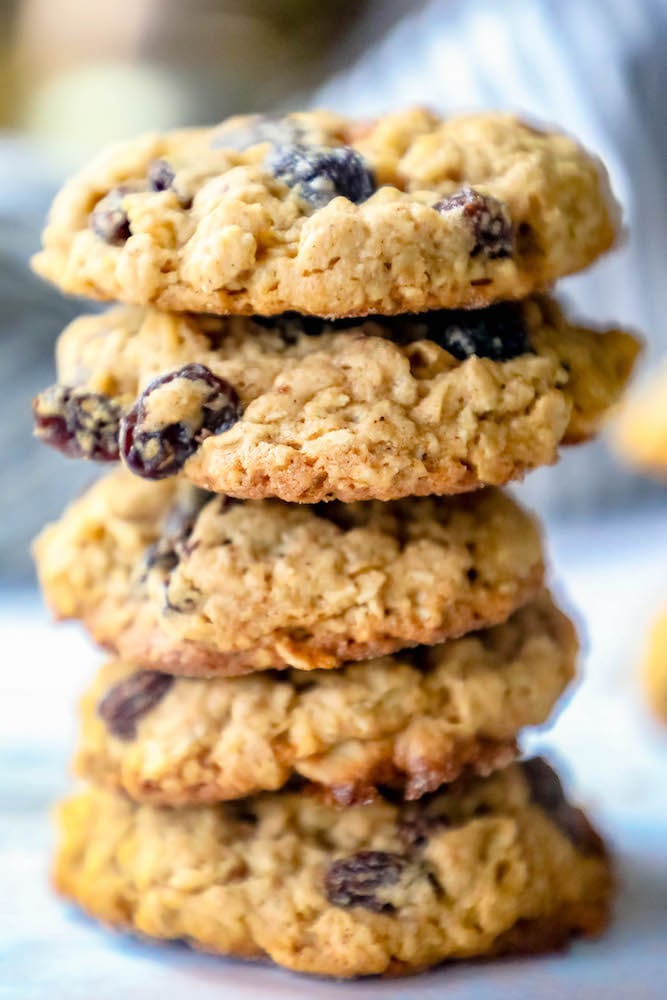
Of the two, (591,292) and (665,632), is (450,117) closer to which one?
(665,632)

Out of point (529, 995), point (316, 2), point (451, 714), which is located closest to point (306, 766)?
point (451, 714)

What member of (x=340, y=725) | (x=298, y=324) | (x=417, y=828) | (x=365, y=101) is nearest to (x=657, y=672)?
(x=417, y=828)

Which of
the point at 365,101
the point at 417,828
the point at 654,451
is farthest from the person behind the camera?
the point at 365,101

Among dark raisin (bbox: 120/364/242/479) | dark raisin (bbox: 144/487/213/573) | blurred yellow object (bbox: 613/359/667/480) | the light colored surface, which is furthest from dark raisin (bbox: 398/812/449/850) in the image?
blurred yellow object (bbox: 613/359/667/480)

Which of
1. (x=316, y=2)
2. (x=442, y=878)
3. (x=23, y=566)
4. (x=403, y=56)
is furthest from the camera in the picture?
(x=316, y=2)

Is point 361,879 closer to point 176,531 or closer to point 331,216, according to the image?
point 176,531

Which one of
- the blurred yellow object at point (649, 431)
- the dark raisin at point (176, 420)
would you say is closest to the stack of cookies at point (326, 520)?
the dark raisin at point (176, 420)
